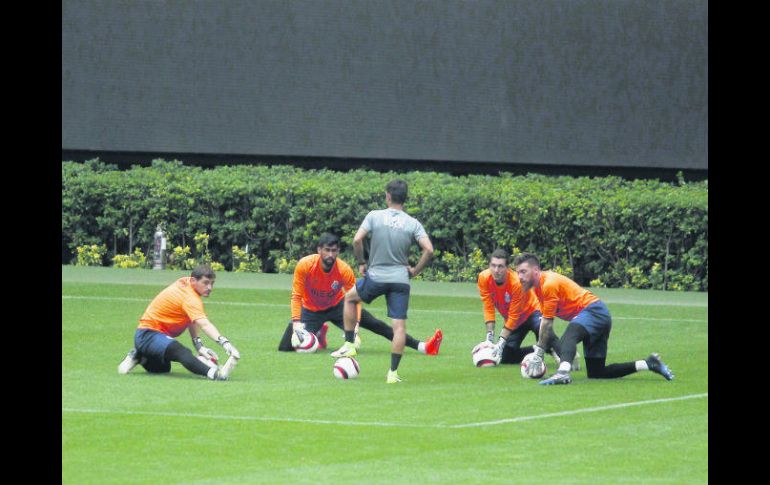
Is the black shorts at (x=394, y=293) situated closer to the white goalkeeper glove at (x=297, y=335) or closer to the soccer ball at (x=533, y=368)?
the soccer ball at (x=533, y=368)

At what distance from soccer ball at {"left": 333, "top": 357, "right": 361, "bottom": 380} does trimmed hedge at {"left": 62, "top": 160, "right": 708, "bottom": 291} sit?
1326 centimetres

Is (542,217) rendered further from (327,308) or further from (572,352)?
(572,352)

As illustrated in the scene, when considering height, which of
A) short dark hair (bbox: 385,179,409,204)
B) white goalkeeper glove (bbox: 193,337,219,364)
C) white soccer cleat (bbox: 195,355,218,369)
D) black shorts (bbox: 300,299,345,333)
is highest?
short dark hair (bbox: 385,179,409,204)

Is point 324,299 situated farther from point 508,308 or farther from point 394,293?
point 394,293

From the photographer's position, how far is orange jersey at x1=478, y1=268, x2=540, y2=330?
18.8 meters

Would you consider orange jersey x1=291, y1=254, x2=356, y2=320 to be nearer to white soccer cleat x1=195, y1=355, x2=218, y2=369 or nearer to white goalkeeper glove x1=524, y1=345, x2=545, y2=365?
white soccer cleat x1=195, y1=355, x2=218, y2=369

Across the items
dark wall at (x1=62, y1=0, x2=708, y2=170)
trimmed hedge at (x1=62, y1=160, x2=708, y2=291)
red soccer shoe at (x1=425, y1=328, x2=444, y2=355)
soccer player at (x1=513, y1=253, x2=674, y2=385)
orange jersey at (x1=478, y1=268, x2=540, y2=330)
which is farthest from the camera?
dark wall at (x1=62, y1=0, x2=708, y2=170)

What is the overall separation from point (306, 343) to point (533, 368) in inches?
140

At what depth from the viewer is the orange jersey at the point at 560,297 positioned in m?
17.1

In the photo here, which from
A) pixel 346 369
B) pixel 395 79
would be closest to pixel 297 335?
pixel 346 369

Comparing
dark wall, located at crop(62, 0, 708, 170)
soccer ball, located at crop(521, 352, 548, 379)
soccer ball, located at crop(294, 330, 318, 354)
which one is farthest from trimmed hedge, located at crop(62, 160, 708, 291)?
soccer ball, located at crop(521, 352, 548, 379)

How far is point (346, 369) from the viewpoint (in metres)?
17.2

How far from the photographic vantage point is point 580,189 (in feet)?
102
